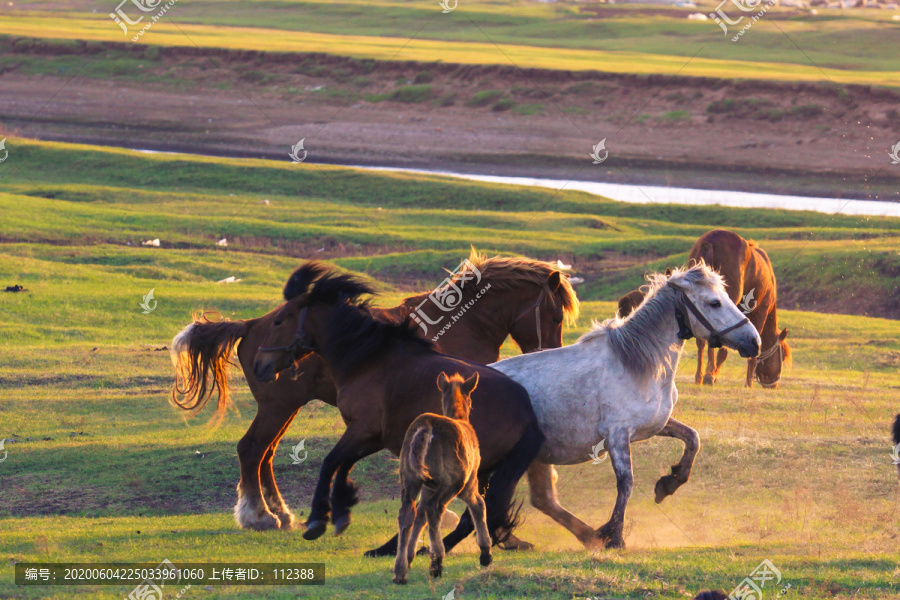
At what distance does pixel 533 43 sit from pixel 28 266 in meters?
52.4

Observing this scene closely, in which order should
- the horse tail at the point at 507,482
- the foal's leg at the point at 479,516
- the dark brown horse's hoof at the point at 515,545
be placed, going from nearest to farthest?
the foal's leg at the point at 479,516
the horse tail at the point at 507,482
the dark brown horse's hoof at the point at 515,545

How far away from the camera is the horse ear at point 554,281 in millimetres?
9539

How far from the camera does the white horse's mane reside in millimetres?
8172

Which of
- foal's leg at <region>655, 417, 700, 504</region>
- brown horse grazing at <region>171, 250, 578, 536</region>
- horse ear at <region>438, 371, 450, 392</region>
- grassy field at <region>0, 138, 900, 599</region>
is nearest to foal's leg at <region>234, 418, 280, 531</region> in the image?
brown horse grazing at <region>171, 250, 578, 536</region>

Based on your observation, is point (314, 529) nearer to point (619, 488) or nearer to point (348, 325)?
point (348, 325)

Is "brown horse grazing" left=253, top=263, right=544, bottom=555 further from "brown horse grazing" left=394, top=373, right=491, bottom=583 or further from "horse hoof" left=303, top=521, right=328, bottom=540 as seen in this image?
"brown horse grazing" left=394, top=373, right=491, bottom=583

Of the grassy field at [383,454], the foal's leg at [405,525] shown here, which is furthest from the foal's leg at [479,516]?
the foal's leg at [405,525]

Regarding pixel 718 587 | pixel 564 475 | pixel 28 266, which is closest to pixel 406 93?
pixel 28 266

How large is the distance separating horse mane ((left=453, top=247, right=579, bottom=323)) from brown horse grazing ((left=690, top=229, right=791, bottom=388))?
4928mm

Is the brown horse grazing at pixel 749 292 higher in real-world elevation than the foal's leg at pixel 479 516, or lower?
lower

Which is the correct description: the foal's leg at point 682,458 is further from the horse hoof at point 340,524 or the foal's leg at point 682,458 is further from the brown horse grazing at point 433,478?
the horse hoof at point 340,524

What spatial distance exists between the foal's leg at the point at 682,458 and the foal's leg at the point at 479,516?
1.98 meters

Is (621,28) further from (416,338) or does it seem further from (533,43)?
(416,338)

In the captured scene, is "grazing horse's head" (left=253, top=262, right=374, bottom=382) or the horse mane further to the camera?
the horse mane
